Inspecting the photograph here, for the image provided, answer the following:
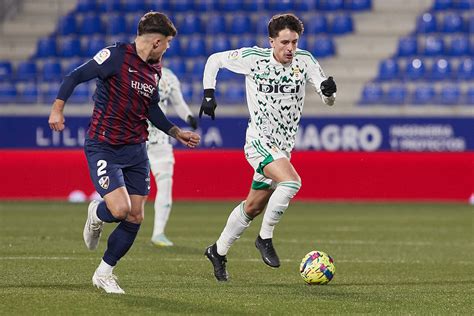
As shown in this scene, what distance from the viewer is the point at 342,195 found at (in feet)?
69.2

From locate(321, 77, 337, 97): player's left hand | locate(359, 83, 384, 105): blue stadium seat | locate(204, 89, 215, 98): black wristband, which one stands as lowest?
locate(359, 83, 384, 105): blue stadium seat

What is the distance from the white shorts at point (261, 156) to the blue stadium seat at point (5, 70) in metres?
15.9

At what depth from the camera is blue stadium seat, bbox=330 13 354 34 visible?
2591 cm

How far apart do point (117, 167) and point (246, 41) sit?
1690 centimetres

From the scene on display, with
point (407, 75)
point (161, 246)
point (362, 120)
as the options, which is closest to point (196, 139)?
point (161, 246)

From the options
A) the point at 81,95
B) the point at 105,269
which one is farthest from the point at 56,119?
the point at 81,95

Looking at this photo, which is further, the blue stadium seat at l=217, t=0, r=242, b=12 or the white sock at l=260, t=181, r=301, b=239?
the blue stadium seat at l=217, t=0, r=242, b=12

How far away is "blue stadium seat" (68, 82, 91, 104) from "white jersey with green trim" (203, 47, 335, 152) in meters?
14.2

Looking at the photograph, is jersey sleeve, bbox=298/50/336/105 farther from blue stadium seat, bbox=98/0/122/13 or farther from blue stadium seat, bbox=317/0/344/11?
blue stadium seat, bbox=98/0/122/13

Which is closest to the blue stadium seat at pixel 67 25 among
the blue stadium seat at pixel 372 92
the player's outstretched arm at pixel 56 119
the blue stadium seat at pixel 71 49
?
the blue stadium seat at pixel 71 49

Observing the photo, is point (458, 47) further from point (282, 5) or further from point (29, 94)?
point (29, 94)

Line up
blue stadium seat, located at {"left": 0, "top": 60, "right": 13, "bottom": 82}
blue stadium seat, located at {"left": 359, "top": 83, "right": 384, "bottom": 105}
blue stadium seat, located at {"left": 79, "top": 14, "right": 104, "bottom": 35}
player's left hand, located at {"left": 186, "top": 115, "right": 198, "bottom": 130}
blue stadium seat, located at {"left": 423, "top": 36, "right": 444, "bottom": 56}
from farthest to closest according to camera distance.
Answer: blue stadium seat, located at {"left": 79, "top": 14, "right": 104, "bottom": 35}, blue stadium seat, located at {"left": 423, "top": 36, "right": 444, "bottom": 56}, blue stadium seat, located at {"left": 0, "top": 60, "right": 13, "bottom": 82}, blue stadium seat, located at {"left": 359, "top": 83, "right": 384, "bottom": 105}, player's left hand, located at {"left": 186, "top": 115, "right": 198, "bottom": 130}

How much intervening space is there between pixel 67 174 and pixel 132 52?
12.4 meters

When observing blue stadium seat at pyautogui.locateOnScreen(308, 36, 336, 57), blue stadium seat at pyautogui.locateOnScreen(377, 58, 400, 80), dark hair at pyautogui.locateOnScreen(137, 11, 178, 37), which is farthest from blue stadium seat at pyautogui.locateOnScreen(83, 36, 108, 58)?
dark hair at pyautogui.locateOnScreen(137, 11, 178, 37)
